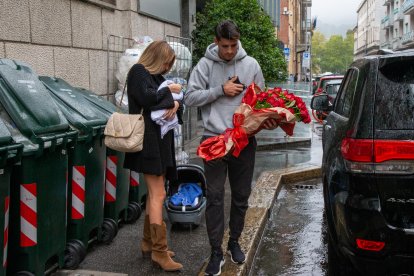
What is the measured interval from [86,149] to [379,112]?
2.36 metres

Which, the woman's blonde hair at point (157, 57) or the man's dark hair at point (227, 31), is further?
the woman's blonde hair at point (157, 57)

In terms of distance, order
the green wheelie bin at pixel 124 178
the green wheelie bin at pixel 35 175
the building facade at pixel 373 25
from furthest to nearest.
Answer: the building facade at pixel 373 25 < the green wheelie bin at pixel 124 178 < the green wheelie bin at pixel 35 175

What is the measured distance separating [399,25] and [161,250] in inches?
2829

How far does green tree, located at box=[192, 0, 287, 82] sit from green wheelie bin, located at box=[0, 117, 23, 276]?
840 cm

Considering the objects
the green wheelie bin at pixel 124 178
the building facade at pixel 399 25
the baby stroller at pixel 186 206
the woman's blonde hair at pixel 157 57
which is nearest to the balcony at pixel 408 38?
the building facade at pixel 399 25

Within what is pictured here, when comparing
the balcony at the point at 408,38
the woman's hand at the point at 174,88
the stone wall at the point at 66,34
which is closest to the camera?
the woman's hand at the point at 174,88

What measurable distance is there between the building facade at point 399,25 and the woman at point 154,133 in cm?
5199

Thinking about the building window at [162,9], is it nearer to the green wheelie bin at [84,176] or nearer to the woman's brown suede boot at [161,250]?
the green wheelie bin at [84,176]

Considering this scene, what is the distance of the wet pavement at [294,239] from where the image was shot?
15.2 ft

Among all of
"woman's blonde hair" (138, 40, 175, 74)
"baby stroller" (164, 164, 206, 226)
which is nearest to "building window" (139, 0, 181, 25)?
"baby stroller" (164, 164, 206, 226)

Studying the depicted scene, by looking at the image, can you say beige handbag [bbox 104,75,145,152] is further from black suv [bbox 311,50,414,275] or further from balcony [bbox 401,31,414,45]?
balcony [bbox 401,31,414,45]

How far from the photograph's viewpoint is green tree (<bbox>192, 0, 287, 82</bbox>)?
1120 centimetres

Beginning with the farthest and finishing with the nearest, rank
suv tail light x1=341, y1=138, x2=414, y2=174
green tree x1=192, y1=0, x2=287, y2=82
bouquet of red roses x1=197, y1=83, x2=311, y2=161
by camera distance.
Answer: green tree x1=192, y1=0, x2=287, y2=82 → bouquet of red roses x1=197, y1=83, x2=311, y2=161 → suv tail light x1=341, y1=138, x2=414, y2=174

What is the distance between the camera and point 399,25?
6862 cm
